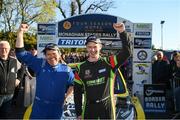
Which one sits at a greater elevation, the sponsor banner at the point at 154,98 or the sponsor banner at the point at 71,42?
the sponsor banner at the point at 71,42

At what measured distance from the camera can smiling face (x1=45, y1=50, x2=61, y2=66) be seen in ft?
18.1

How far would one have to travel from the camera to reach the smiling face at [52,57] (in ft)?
18.1

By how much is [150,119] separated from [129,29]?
450 cm

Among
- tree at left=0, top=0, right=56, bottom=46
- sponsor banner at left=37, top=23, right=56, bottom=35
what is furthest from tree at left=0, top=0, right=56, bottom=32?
sponsor banner at left=37, top=23, right=56, bottom=35

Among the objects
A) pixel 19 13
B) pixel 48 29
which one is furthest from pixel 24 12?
pixel 48 29

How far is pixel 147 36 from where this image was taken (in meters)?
14.9


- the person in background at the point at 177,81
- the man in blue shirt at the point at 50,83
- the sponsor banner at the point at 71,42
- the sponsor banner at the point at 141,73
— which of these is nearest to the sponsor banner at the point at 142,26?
the sponsor banner at the point at 141,73

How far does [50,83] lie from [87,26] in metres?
10.0

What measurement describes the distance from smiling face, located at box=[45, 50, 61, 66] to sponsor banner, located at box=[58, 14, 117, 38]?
9785 millimetres

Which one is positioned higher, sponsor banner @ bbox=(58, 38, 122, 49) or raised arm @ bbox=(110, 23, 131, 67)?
sponsor banner @ bbox=(58, 38, 122, 49)

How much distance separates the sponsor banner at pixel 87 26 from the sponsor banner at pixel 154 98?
357 centimetres

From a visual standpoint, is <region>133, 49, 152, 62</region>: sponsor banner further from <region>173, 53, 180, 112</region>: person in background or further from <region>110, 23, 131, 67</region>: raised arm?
<region>110, 23, 131, 67</region>: raised arm

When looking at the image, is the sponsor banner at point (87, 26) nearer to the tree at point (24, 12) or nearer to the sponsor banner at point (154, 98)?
the sponsor banner at point (154, 98)

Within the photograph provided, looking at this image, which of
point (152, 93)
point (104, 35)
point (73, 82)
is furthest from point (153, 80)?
point (73, 82)
